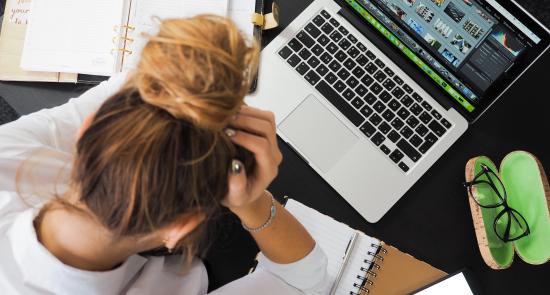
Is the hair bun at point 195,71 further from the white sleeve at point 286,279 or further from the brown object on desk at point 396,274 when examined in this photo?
the brown object on desk at point 396,274

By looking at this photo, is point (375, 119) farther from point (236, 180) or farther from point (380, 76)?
point (236, 180)

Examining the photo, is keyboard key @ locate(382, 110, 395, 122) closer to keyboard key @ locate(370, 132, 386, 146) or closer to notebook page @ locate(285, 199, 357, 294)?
keyboard key @ locate(370, 132, 386, 146)

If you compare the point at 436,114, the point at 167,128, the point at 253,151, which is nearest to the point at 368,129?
the point at 436,114

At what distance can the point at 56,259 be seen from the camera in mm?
456

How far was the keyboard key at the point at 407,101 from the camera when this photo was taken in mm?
759

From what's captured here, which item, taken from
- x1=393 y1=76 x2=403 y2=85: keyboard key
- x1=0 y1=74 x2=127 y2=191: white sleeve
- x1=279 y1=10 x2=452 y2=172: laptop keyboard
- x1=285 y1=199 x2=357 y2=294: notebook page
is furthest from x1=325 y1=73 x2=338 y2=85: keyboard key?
x1=0 y1=74 x2=127 y2=191: white sleeve

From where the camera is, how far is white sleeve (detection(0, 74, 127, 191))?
0.59 metres

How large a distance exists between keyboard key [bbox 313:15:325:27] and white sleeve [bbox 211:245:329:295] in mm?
392

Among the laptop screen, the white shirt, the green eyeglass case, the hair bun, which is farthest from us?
the green eyeglass case

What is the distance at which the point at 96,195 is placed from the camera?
0.38 m

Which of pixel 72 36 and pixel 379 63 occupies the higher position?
pixel 379 63

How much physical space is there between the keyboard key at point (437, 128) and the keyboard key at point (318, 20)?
26cm

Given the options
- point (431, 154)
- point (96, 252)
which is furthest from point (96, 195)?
point (431, 154)

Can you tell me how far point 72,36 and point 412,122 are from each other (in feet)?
1.96
